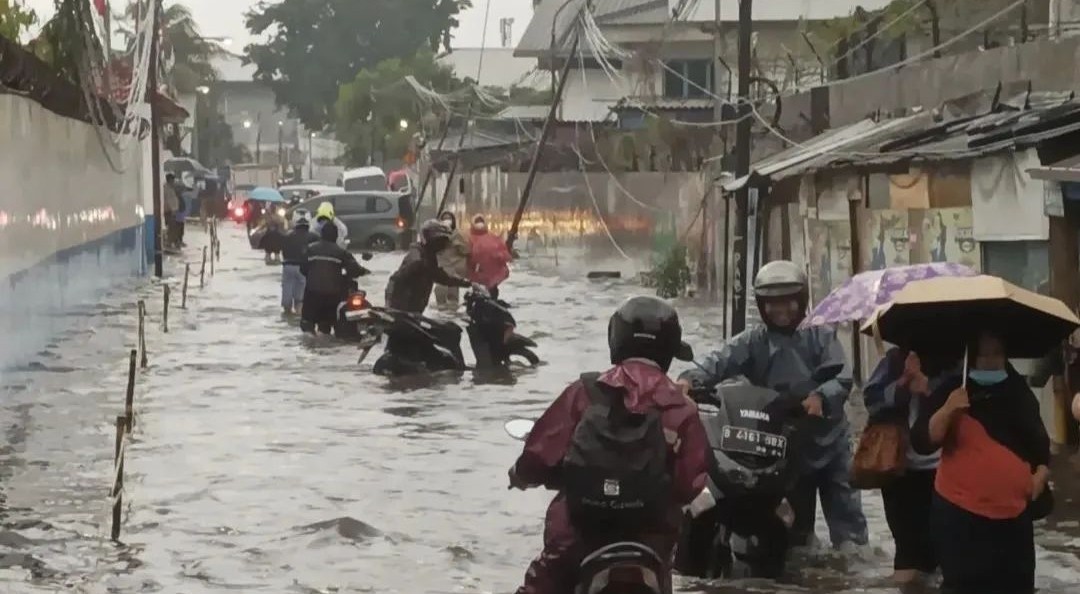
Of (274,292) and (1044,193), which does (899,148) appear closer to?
(1044,193)

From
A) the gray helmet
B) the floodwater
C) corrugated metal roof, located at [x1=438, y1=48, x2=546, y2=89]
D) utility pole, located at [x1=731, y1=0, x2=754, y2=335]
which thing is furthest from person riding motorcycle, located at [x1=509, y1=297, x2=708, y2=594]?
corrugated metal roof, located at [x1=438, y1=48, x2=546, y2=89]

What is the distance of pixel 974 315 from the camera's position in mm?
7137

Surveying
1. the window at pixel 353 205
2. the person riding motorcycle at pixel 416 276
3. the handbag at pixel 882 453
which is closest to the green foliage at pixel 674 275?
the person riding motorcycle at pixel 416 276

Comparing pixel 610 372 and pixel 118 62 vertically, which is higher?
pixel 118 62

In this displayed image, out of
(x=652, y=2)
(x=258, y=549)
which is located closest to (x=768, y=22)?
(x=652, y=2)

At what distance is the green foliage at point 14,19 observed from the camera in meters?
20.5

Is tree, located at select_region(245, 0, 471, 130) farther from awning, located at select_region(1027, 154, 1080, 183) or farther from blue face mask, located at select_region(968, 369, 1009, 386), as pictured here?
blue face mask, located at select_region(968, 369, 1009, 386)

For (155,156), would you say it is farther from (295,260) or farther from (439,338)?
(439,338)

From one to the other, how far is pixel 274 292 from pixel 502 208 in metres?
17.0

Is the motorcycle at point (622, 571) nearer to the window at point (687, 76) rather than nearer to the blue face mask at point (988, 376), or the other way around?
the blue face mask at point (988, 376)

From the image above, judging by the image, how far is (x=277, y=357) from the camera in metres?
22.4

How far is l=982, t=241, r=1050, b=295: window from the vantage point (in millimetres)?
14359

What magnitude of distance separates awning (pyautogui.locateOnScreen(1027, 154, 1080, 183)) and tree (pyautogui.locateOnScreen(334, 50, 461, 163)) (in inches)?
2950

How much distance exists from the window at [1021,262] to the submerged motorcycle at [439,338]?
259 inches
